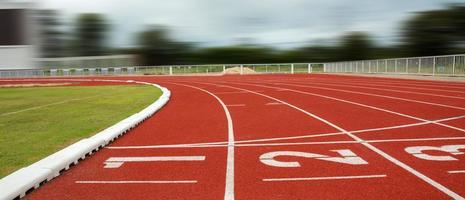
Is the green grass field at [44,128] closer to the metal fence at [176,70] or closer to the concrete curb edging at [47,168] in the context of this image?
the concrete curb edging at [47,168]

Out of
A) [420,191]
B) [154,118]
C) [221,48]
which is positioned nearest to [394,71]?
[154,118]

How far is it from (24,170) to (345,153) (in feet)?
14.1

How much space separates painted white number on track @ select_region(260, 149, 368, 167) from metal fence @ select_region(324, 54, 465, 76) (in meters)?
20.3

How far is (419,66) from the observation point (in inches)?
1174

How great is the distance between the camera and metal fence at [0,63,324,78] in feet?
180

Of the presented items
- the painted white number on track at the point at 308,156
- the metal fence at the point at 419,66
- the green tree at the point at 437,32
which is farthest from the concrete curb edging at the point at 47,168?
the green tree at the point at 437,32

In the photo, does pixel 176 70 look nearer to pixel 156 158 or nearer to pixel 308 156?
pixel 156 158

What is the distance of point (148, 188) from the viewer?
512 centimetres

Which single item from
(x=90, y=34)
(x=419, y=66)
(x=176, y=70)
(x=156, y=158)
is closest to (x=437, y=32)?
(x=176, y=70)

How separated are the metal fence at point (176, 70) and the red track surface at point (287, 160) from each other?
1708 inches

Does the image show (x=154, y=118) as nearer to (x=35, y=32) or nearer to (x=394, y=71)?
(x=394, y=71)

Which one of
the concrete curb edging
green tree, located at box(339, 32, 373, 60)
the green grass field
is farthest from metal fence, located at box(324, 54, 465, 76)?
green tree, located at box(339, 32, 373, 60)

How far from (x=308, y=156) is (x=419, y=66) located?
84.3 feet

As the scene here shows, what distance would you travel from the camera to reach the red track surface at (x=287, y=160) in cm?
494
